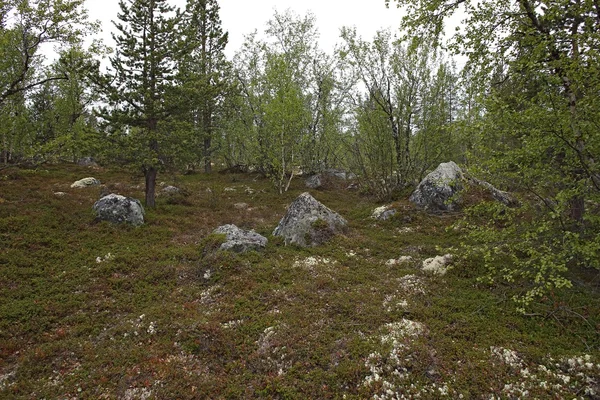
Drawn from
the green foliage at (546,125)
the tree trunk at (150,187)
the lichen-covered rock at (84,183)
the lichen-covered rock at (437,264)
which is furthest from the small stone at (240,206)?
the green foliage at (546,125)

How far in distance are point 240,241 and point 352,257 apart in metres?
5.69

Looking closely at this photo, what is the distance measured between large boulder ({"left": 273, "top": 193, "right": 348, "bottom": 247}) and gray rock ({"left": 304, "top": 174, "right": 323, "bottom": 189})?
1504 centimetres

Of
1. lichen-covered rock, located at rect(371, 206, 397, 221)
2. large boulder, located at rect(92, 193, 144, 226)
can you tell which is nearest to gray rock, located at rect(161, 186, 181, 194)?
large boulder, located at rect(92, 193, 144, 226)

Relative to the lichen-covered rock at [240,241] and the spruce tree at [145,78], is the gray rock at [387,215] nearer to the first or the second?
the lichen-covered rock at [240,241]

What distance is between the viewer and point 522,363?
709 cm

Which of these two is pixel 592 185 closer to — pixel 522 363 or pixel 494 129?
pixel 494 129

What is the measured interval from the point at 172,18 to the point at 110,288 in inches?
699

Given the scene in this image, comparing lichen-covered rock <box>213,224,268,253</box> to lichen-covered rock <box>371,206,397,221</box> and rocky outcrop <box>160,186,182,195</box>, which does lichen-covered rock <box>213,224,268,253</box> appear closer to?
lichen-covered rock <box>371,206,397,221</box>

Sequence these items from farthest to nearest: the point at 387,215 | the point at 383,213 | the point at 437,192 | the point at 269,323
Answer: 1. the point at 383,213
2. the point at 387,215
3. the point at 437,192
4. the point at 269,323

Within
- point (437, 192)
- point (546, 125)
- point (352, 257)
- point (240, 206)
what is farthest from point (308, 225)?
point (546, 125)

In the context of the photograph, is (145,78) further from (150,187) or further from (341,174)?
(341,174)

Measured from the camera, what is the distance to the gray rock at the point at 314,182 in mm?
32969

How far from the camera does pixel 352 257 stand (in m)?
14.4

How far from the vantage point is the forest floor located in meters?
6.98
